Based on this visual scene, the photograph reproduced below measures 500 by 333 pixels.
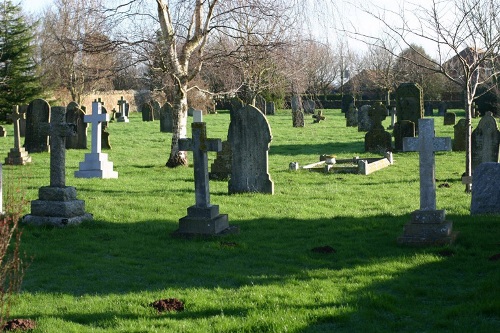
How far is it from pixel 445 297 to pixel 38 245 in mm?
5690

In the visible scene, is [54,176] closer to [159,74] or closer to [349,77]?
[159,74]

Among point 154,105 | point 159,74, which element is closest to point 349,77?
point 154,105

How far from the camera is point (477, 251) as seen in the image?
998 cm

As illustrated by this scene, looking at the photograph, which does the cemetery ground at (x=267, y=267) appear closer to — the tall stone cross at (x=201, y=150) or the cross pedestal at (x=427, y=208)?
the cross pedestal at (x=427, y=208)

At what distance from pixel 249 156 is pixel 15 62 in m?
36.8

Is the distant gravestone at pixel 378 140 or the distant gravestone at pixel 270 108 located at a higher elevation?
the distant gravestone at pixel 270 108

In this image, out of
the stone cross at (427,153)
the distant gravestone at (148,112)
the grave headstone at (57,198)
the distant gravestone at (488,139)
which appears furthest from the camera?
the distant gravestone at (148,112)

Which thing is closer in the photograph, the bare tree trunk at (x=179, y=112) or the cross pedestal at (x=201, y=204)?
the cross pedestal at (x=201, y=204)

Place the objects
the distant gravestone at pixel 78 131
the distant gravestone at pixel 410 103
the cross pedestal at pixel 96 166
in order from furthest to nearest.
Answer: the distant gravestone at pixel 410 103, the distant gravestone at pixel 78 131, the cross pedestal at pixel 96 166

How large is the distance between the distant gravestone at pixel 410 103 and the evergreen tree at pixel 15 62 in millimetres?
25891

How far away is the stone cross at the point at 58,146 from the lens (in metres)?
12.5

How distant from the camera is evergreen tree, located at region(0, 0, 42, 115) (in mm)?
47281

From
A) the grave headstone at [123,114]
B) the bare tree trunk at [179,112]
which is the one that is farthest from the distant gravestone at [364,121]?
the bare tree trunk at [179,112]

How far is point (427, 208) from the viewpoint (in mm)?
10672
